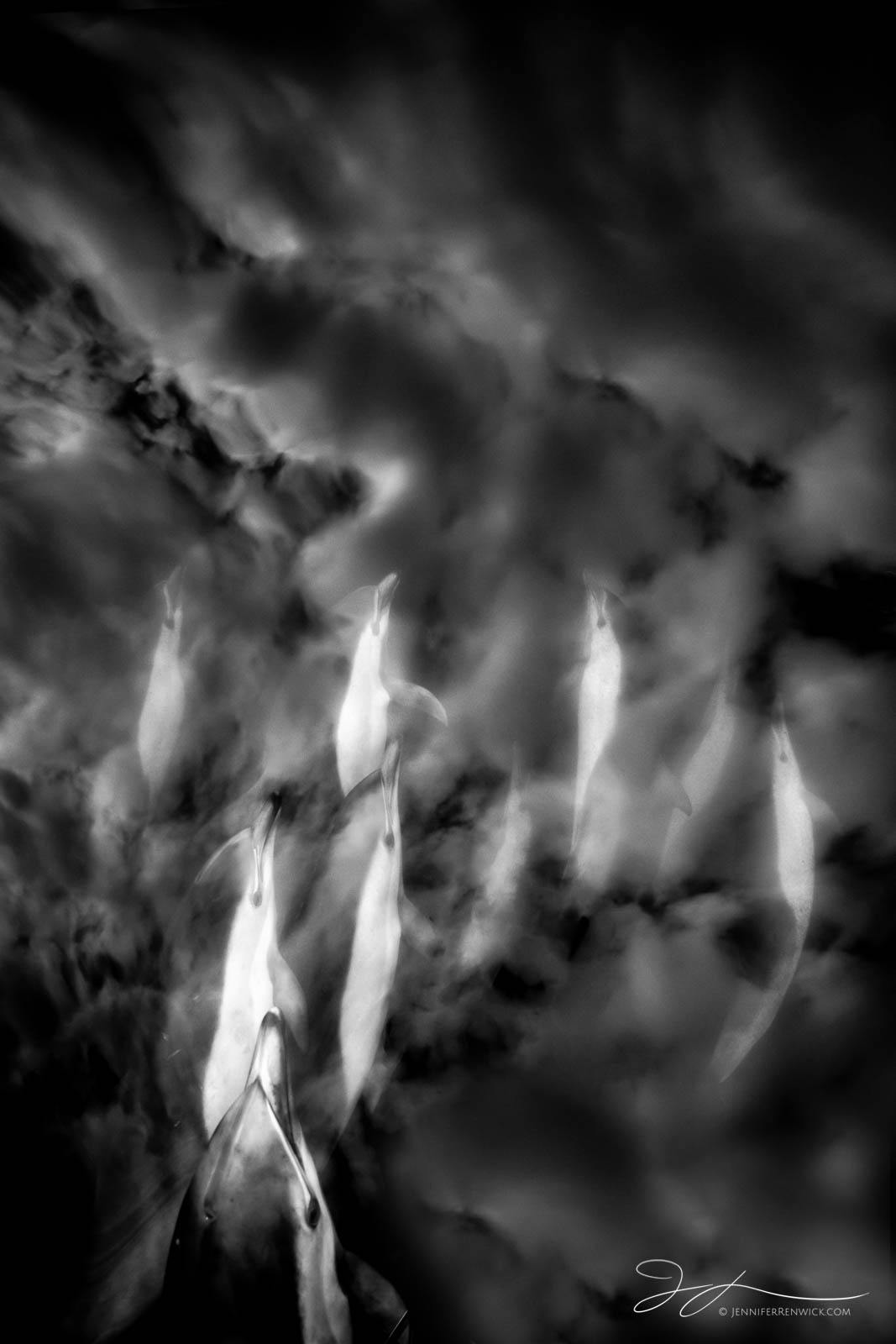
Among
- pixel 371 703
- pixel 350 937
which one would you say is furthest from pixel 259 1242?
pixel 371 703

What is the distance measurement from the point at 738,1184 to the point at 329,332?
2.86ft

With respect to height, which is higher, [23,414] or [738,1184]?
[23,414]

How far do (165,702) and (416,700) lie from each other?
267mm

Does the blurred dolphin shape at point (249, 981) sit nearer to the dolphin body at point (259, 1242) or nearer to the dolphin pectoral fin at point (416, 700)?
the dolphin body at point (259, 1242)

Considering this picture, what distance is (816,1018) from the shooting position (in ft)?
2.15

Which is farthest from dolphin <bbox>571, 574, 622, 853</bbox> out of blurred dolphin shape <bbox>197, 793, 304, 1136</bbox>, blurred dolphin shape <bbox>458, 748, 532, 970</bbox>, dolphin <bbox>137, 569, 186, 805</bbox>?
dolphin <bbox>137, 569, 186, 805</bbox>

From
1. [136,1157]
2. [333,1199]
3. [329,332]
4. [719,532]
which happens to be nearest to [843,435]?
[719,532]

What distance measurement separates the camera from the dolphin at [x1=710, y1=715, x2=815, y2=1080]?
25.9 inches

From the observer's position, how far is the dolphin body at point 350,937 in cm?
70

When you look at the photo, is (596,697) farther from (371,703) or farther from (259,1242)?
(259,1242)

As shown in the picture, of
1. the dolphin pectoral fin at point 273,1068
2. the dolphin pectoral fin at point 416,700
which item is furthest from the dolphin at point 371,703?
the dolphin pectoral fin at point 273,1068

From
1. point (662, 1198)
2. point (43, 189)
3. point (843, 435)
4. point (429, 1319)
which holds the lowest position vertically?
point (429, 1319)

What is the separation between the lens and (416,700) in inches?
30.1

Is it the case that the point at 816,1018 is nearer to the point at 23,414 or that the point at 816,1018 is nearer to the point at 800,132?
the point at 800,132
